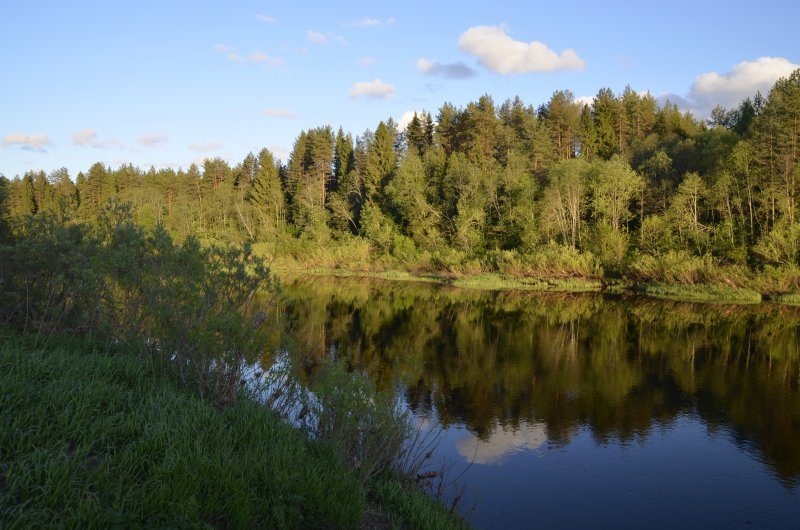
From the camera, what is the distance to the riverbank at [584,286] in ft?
105

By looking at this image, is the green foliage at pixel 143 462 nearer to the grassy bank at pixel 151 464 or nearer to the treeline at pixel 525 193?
the grassy bank at pixel 151 464

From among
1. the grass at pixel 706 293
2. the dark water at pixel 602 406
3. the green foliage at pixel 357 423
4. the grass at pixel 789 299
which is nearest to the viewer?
the green foliage at pixel 357 423

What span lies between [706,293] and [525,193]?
2051 centimetres

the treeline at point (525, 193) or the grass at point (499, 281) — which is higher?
the treeline at point (525, 193)

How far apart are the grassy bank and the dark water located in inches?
84.8

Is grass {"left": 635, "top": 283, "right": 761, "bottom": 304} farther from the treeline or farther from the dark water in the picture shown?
the dark water

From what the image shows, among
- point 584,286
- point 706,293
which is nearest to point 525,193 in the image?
point 584,286

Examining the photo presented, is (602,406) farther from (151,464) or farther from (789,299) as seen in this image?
(789,299)

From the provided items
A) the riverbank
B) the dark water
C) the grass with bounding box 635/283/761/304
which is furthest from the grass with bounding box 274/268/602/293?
the dark water

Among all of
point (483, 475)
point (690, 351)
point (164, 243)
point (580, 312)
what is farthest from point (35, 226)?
point (580, 312)

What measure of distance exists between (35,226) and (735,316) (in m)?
29.0

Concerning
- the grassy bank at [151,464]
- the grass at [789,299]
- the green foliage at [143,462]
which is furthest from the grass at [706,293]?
the green foliage at [143,462]

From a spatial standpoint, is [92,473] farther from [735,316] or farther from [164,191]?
[164,191]

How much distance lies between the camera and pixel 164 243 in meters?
8.29
